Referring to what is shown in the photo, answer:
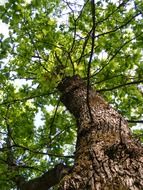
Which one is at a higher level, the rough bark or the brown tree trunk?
the rough bark

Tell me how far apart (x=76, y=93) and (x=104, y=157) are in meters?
1.91

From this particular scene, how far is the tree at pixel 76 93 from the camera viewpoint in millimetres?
2518

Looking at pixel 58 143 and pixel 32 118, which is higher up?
pixel 32 118

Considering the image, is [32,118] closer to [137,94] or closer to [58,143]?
[58,143]

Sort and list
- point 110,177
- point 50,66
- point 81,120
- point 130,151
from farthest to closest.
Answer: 1. point 50,66
2. point 81,120
3. point 130,151
4. point 110,177

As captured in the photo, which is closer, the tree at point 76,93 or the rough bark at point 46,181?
the tree at point 76,93

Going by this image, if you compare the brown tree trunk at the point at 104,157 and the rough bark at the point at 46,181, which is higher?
the rough bark at the point at 46,181

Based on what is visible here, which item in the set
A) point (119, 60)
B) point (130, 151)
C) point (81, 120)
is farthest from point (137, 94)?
point (130, 151)

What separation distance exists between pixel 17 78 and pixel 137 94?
261cm

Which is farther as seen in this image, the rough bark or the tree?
the rough bark

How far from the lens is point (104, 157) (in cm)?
255

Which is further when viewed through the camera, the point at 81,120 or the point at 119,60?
the point at 119,60

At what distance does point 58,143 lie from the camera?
21.2 ft

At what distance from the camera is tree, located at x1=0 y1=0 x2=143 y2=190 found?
2518 mm
